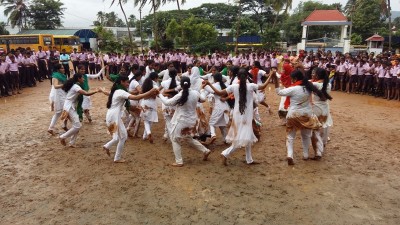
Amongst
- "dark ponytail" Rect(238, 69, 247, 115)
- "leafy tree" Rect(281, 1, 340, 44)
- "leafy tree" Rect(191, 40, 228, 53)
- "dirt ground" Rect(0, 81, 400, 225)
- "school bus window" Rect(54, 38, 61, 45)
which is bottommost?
"dirt ground" Rect(0, 81, 400, 225)

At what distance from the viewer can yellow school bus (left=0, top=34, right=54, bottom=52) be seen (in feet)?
108

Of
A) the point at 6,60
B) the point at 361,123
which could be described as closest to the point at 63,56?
the point at 6,60

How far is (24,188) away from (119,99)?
6.66 ft

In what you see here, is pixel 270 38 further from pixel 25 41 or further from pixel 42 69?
pixel 25 41

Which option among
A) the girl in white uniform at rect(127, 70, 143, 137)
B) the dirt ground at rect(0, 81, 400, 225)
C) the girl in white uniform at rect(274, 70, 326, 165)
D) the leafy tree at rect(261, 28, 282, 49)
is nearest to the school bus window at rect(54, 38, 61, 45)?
the leafy tree at rect(261, 28, 282, 49)

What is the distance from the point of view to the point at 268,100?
12.6 metres

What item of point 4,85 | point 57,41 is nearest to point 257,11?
point 57,41

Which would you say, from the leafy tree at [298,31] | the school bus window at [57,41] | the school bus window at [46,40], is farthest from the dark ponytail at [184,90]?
the leafy tree at [298,31]

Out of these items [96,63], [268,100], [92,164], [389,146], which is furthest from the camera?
[96,63]

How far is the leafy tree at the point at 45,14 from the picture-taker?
51219mm

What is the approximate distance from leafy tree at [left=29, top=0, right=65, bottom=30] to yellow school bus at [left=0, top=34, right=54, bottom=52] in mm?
19782

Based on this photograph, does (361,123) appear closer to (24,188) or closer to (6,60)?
(24,188)

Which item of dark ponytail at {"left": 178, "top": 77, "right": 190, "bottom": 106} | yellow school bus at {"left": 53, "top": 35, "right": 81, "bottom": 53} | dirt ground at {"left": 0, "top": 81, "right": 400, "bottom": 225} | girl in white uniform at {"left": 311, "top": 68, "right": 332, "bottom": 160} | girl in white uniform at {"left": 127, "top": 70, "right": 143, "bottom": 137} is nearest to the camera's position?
dirt ground at {"left": 0, "top": 81, "right": 400, "bottom": 225}

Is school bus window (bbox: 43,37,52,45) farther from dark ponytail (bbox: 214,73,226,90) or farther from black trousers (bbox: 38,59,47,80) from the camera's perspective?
dark ponytail (bbox: 214,73,226,90)
